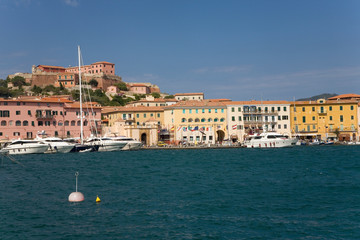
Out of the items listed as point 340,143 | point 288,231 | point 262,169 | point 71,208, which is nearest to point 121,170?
point 262,169

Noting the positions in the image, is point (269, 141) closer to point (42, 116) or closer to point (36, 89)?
point (42, 116)

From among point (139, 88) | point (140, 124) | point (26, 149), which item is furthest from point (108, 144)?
point (139, 88)

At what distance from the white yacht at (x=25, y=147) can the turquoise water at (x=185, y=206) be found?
28.7 m

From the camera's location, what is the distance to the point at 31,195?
22.0 m

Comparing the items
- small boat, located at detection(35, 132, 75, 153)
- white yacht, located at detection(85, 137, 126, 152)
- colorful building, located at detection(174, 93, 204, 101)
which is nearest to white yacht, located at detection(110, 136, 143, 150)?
white yacht, located at detection(85, 137, 126, 152)

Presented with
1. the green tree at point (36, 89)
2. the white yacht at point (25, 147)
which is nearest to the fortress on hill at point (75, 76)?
the green tree at point (36, 89)

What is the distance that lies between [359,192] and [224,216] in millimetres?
8927

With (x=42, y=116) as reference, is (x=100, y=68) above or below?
above

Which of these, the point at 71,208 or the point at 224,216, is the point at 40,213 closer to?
the point at 71,208

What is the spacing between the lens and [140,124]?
76188mm

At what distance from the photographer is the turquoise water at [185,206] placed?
15.0 m

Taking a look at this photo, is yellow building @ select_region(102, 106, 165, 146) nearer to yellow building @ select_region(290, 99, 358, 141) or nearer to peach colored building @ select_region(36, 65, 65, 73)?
yellow building @ select_region(290, 99, 358, 141)

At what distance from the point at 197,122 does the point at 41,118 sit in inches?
1009

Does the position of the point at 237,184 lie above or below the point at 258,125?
below
